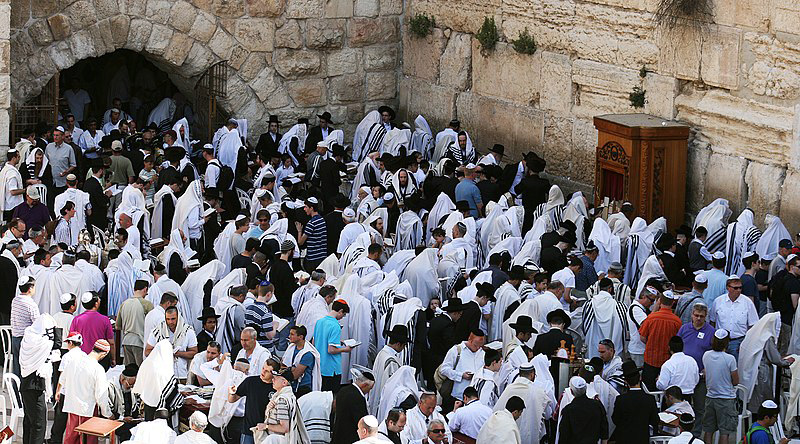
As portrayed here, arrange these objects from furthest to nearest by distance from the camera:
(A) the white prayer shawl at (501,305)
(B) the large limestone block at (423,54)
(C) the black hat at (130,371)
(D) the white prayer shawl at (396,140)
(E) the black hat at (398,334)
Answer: (B) the large limestone block at (423,54), (D) the white prayer shawl at (396,140), (A) the white prayer shawl at (501,305), (E) the black hat at (398,334), (C) the black hat at (130,371)

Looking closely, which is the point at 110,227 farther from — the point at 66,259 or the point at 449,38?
the point at 449,38

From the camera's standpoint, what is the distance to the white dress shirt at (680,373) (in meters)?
10.6

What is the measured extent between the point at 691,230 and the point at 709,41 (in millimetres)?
2127

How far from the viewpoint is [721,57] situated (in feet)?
48.0

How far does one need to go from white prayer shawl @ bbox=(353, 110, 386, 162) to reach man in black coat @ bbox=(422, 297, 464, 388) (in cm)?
731

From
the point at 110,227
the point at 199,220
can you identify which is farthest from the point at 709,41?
the point at 110,227

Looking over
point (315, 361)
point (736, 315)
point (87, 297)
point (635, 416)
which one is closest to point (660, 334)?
point (736, 315)

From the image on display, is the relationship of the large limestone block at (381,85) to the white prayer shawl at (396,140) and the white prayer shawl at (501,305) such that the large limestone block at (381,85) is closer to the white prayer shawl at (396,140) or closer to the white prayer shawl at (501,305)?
the white prayer shawl at (396,140)

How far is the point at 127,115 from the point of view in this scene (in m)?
20.1

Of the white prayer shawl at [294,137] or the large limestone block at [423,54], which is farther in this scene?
the large limestone block at [423,54]

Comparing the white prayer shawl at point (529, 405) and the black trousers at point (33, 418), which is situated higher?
the white prayer shawl at point (529, 405)

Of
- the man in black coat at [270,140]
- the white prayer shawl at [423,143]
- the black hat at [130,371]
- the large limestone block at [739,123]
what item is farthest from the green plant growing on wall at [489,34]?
the black hat at [130,371]

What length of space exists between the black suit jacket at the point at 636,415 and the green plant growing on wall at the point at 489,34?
29.5 feet

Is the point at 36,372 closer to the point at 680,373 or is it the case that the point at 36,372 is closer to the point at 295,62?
the point at 680,373
